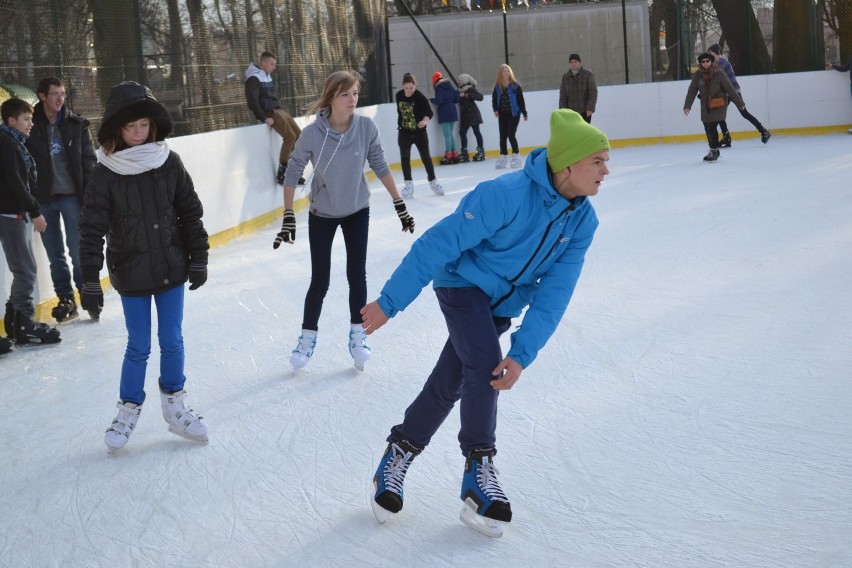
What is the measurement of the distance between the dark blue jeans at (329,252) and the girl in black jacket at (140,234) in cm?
94

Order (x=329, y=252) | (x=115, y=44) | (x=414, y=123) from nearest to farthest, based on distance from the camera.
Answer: (x=329, y=252) < (x=115, y=44) < (x=414, y=123)

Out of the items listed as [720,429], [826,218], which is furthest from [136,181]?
[826,218]

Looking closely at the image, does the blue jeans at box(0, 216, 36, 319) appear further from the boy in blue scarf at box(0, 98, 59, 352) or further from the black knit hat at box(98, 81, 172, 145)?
the black knit hat at box(98, 81, 172, 145)

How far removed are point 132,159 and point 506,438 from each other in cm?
162

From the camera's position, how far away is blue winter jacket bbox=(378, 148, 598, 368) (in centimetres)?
274

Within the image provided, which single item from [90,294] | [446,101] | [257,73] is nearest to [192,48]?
[257,73]

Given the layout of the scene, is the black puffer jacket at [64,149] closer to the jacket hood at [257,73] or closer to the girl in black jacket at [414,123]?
the jacket hood at [257,73]

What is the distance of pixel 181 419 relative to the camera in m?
3.83

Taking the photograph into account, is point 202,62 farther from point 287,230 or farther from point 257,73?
point 287,230

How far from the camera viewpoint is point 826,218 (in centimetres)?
795

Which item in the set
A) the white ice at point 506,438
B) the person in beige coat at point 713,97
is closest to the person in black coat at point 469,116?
the person in beige coat at point 713,97

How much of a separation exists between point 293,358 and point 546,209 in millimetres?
2225

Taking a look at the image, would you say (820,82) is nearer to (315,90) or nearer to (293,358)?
(315,90)

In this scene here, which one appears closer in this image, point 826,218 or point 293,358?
point 293,358
